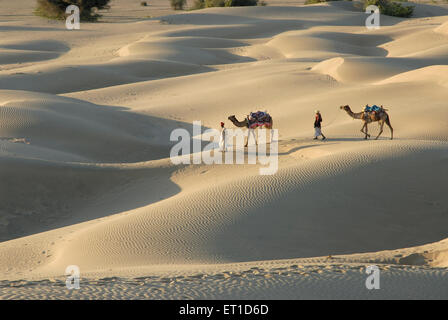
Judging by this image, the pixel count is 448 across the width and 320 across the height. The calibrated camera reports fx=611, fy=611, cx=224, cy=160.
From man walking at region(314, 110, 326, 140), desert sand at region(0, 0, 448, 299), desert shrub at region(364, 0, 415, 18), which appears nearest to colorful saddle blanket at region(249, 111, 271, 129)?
desert sand at region(0, 0, 448, 299)

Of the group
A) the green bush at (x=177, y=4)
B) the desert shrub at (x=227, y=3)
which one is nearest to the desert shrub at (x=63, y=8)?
the desert shrub at (x=227, y=3)

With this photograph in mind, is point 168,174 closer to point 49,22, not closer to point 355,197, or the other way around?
point 355,197

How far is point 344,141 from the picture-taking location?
14.2m

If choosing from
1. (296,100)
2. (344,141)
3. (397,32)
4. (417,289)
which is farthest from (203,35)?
(417,289)

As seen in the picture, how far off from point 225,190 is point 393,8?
42489 mm

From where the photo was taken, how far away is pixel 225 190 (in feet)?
36.5

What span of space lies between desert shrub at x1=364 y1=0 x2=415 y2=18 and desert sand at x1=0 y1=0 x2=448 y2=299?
21.8 m

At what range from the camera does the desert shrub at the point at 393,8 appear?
4878 cm

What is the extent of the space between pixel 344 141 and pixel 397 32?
87.0 feet

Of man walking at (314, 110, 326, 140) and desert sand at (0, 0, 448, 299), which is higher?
man walking at (314, 110, 326, 140)

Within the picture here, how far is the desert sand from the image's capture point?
7199mm

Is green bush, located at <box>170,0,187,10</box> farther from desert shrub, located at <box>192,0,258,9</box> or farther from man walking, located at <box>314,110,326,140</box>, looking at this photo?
man walking, located at <box>314,110,326,140</box>

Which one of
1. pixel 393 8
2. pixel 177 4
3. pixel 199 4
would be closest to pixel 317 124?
pixel 393 8

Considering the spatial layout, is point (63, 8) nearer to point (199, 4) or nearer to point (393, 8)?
point (199, 4)
